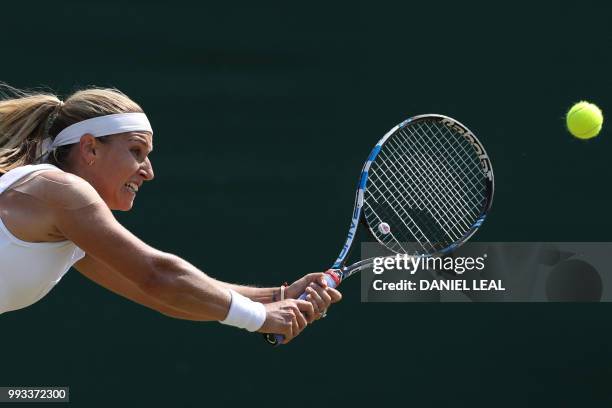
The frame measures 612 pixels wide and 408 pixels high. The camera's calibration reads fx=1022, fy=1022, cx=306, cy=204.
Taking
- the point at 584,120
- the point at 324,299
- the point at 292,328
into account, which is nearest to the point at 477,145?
the point at 584,120

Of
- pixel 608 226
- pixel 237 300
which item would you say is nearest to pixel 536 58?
pixel 608 226

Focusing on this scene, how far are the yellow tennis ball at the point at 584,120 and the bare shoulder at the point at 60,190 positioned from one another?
2.18 meters

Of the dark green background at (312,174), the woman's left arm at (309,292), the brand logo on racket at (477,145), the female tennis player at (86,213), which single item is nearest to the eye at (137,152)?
the female tennis player at (86,213)

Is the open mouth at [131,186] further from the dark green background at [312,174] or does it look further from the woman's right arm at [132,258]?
the dark green background at [312,174]

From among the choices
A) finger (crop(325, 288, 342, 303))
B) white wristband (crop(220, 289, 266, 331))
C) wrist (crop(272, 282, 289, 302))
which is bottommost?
white wristband (crop(220, 289, 266, 331))

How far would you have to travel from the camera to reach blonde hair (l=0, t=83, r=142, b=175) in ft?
8.16

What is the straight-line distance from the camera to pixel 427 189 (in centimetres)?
358

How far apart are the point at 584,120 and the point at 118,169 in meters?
2.02


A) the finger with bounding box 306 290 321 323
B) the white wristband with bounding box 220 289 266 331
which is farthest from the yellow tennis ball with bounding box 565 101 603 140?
the white wristband with bounding box 220 289 266 331

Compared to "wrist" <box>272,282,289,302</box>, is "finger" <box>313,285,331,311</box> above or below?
below

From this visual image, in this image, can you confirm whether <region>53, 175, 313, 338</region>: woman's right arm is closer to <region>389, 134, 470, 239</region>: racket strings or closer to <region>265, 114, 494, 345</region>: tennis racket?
<region>265, 114, 494, 345</region>: tennis racket

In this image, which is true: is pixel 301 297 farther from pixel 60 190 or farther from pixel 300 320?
pixel 60 190

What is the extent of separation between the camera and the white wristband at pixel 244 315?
2389 mm

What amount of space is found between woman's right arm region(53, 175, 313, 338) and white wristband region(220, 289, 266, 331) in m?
0.01
